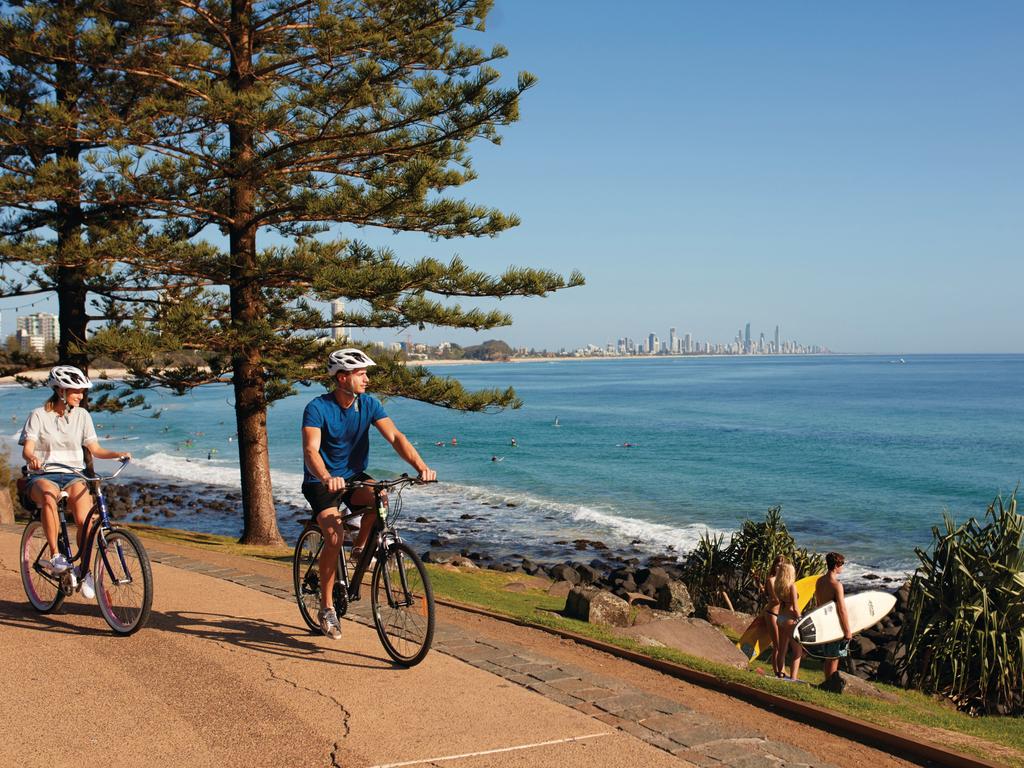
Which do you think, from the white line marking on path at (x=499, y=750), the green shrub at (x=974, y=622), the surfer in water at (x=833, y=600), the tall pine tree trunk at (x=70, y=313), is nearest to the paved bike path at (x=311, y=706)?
the white line marking on path at (x=499, y=750)

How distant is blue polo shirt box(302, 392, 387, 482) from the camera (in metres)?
5.38

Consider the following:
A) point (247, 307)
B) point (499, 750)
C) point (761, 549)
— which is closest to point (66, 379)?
point (499, 750)

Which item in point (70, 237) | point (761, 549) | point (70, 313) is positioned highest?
point (70, 237)

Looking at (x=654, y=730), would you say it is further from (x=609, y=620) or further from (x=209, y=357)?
(x=209, y=357)

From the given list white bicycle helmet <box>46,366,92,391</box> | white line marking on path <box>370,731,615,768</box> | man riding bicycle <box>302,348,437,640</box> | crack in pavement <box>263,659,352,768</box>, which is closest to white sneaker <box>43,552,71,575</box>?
white bicycle helmet <box>46,366,92,391</box>

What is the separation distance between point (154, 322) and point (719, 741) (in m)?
11.5

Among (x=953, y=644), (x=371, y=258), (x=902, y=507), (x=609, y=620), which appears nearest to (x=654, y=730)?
(x=609, y=620)

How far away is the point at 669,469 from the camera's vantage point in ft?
130

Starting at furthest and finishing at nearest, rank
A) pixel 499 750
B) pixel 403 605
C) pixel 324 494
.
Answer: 1. pixel 324 494
2. pixel 403 605
3. pixel 499 750

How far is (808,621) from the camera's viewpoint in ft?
30.6

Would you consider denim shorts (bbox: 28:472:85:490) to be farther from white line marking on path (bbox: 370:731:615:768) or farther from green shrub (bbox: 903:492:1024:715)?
green shrub (bbox: 903:492:1024:715)

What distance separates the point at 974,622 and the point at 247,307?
→ 10388mm

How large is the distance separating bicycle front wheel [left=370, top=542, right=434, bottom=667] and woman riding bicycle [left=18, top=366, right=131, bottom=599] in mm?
2059

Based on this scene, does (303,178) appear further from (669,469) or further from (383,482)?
(669,469)
